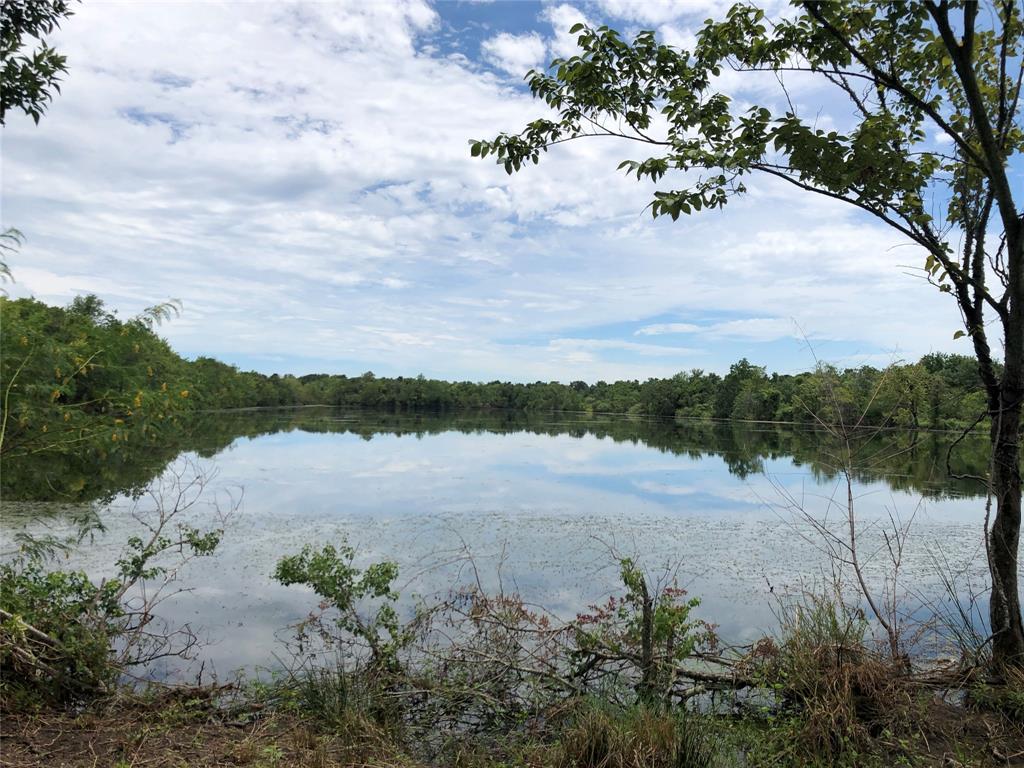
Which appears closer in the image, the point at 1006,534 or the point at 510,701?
the point at 1006,534

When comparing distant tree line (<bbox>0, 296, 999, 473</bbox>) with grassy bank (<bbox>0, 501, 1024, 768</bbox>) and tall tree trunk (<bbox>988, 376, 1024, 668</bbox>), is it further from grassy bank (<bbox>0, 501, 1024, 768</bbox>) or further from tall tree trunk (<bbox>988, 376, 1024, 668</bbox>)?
grassy bank (<bbox>0, 501, 1024, 768</bbox>)

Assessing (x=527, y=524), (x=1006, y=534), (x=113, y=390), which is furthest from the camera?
(x=527, y=524)

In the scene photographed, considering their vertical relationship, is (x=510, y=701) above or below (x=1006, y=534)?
below

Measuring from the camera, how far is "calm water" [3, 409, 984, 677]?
860 centimetres

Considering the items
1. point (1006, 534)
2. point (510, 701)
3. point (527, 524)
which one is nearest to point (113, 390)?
point (510, 701)

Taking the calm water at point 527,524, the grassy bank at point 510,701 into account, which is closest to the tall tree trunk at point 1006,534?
the grassy bank at point 510,701

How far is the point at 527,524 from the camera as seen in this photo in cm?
1412

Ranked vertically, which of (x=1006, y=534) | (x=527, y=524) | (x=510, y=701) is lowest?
(x=527, y=524)

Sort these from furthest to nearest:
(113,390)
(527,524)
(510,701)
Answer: (527,524) < (113,390) < (510,701)

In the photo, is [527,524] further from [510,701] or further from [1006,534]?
[1006,534]

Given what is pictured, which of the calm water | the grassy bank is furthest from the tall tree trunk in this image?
the calm water

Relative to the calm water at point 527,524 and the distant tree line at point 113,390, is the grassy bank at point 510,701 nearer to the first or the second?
the calm water at point 527,524

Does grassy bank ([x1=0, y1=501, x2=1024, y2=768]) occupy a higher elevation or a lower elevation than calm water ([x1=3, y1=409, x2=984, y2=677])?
higher

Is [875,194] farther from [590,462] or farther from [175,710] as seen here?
[590,462]
